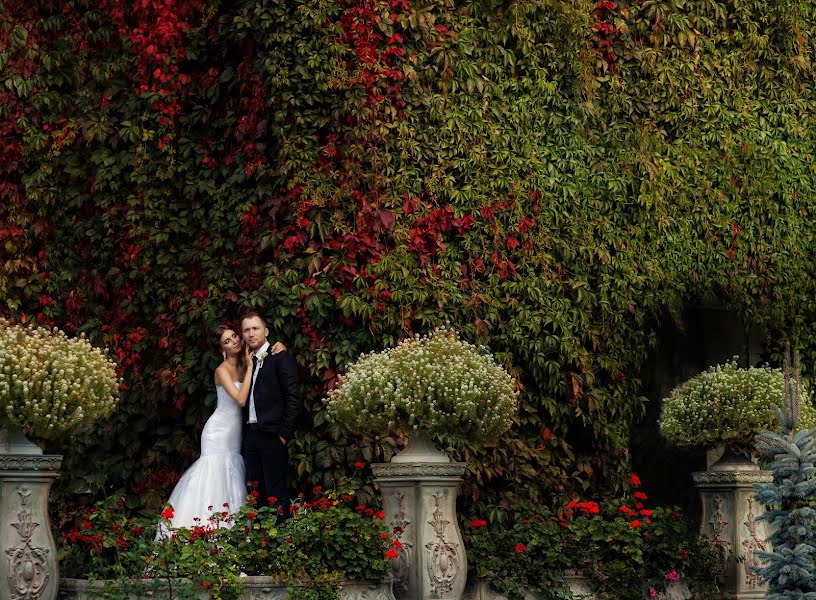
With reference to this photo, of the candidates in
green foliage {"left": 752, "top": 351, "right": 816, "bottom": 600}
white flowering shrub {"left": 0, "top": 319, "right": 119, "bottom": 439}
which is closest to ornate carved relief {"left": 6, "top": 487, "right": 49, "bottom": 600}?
white flowering shrub {"left": 0, "top": 319, "right": 119, "bottom": 439}

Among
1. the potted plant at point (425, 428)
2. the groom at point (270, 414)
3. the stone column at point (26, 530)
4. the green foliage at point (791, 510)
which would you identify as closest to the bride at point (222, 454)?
the groom at point (270, 414)

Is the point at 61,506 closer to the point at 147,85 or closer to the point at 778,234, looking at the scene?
the point at 147,85

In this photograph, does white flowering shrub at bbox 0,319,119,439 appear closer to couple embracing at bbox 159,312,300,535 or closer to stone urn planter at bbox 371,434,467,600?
couple embracing at bbox 159,312,300,535

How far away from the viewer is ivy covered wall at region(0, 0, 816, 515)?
10.4m

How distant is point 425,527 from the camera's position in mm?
8883

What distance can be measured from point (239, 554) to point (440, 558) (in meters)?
1.24

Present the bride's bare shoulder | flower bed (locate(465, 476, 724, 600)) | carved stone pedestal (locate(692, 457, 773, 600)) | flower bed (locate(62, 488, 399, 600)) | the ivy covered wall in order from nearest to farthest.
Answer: flower bed (locate(62, 488, 399, 600)), flower bed (locate(465, 476, 724, 600)), the bride's bare shoulder, the ivy covered wall, carved stone pedestal (locate(692, 457, 773, 600))

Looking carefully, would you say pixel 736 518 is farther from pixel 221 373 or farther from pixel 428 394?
pixel 221 373

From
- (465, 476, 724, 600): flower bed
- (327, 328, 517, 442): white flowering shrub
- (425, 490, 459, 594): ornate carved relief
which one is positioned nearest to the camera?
(425, 490, 459, 594): ornate carved relief

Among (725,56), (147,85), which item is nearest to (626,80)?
(725,56)

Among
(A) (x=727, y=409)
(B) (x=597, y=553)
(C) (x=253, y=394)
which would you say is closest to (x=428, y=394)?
(C) (x=253, y=394)

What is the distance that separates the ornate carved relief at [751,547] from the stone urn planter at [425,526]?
2.69 meters

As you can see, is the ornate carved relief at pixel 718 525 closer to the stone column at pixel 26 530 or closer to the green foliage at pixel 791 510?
the green foliage at pixel 791 510

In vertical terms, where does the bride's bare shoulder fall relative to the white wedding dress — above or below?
above
